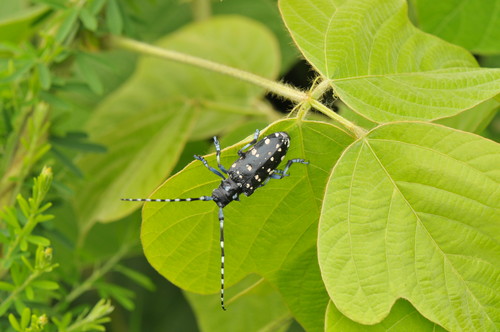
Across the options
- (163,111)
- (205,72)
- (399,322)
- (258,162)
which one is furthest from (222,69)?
(205,72)

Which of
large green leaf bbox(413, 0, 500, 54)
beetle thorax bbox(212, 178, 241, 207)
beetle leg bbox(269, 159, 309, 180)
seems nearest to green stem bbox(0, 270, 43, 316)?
beetle thorax bbox(212, 178, 241, 207)

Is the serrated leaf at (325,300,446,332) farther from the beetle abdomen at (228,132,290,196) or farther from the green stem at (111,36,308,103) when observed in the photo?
the green stem at (111,36,308,103)

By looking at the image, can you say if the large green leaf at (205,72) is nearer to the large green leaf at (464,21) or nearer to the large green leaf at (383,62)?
the large green leaf at (464,21)

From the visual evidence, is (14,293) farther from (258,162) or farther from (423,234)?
(423,234)

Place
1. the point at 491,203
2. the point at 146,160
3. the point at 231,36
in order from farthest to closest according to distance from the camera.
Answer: the point at 231,36, the point at 146,160, the point at 491,203

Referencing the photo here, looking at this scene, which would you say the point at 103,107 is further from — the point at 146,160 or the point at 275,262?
the point at 275,262

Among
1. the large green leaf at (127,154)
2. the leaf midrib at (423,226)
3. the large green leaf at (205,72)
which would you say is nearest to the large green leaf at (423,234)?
the leaf midrib at (423,226)

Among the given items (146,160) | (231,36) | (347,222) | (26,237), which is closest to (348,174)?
(347,222)
